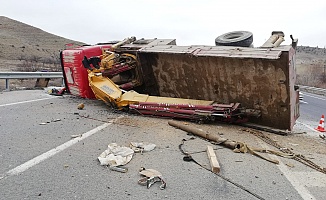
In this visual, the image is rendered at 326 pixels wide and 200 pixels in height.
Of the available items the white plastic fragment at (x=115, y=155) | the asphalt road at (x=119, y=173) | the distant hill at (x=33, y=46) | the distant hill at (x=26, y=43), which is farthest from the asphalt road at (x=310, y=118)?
the distant hill at (x=26, y=43)

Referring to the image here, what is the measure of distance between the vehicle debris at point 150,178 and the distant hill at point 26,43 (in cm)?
2620

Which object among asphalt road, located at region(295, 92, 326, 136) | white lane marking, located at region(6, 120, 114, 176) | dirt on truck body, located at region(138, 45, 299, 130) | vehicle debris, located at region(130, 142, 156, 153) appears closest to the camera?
white lane marking, located at region(6, 120, 114, 176)

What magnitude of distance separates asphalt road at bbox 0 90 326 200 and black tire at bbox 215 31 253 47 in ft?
9.14

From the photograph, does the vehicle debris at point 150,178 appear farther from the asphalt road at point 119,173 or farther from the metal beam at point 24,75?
the metal beam at point 24,75

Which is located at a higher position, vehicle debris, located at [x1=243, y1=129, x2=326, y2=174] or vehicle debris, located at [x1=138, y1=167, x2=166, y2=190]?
vehicle debris, located at [x1=138, y1=167, x2=166, y2=190]

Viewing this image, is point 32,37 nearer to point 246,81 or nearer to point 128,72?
point 128,72

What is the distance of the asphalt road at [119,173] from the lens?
3.33 meters

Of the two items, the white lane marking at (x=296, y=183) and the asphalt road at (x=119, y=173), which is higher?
the asphalt road at (x=119, y=173)

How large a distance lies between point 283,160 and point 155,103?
327 centimetres


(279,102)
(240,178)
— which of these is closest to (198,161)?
(240,178)

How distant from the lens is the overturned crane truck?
21.2 ft

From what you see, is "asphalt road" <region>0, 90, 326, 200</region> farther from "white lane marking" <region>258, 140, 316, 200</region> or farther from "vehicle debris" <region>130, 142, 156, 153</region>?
"vehicle debris" <region>130, 142, 156, 153</region>

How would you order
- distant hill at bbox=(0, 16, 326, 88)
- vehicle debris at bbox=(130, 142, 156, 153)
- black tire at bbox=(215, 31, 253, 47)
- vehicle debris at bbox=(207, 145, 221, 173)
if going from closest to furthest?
vehicle debris at bbox=(207, 145, 221, 173) → vehicle debris at bbox=(130, 142, 156, 153) → black tire at bbox=(215, 31, 253, 47) → distant hill at bbox=(0, 16, 326, 88)

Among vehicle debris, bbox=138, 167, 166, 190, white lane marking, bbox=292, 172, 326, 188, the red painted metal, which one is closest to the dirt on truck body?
the red painted metal
